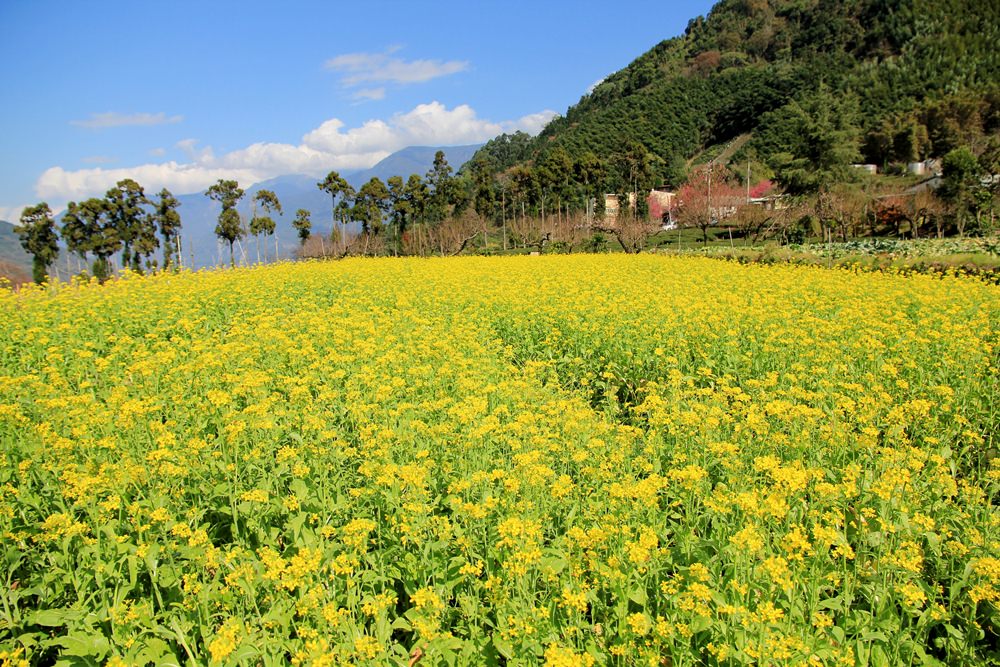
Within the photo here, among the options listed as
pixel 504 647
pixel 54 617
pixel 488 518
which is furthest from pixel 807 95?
pixel 54 617

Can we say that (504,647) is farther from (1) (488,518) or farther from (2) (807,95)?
(2) (807,95)

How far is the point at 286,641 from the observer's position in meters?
2.73

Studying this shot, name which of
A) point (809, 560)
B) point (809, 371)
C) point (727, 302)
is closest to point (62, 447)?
point (809, 560)

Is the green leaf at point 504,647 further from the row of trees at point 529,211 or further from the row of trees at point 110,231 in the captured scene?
the row of trees at point 110,231

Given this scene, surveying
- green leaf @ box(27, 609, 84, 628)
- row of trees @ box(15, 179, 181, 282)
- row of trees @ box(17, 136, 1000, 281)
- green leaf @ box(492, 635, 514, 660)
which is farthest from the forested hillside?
green leaf @ box(27, 609, 84, 628)

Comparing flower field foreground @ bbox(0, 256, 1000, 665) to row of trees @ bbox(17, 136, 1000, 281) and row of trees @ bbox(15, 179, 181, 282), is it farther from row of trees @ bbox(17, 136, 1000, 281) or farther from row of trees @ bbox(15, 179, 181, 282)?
row of trees @ bbox(15, 179, 181, 282)

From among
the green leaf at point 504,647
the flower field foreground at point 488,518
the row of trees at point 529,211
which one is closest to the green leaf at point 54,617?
the flower field foreground at point 488,518

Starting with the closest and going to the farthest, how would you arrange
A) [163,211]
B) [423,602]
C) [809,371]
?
[423,602], [809,371], [163,211]

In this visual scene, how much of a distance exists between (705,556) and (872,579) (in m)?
1.07

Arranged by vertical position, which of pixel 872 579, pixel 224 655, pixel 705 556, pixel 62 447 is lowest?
pixel 872 579

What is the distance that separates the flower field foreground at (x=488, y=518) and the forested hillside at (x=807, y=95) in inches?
1858

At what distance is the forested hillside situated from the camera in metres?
60.1

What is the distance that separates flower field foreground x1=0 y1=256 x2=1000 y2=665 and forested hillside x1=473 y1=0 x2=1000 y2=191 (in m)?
47.2

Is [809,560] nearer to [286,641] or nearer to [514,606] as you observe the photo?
[514,606]
